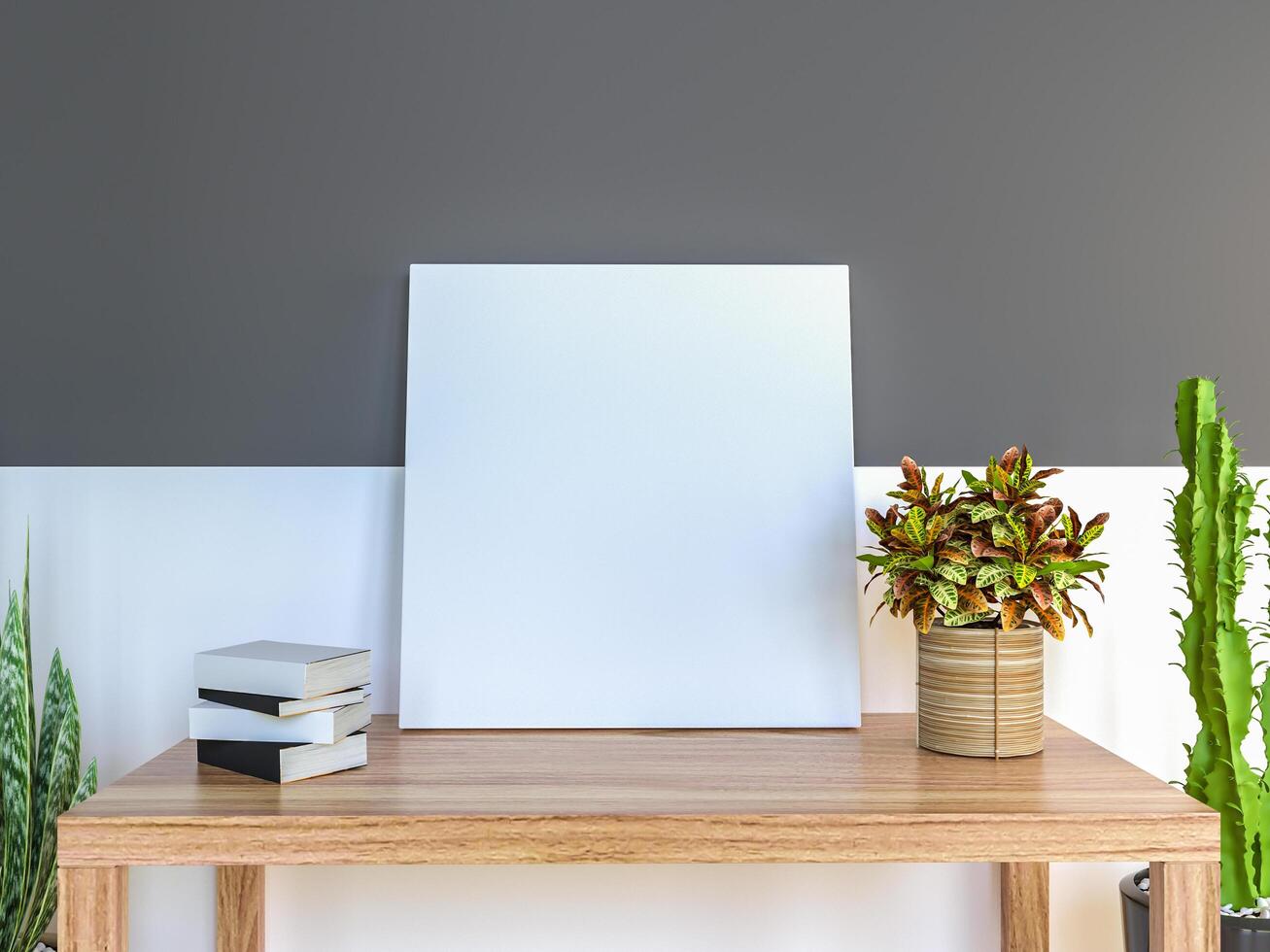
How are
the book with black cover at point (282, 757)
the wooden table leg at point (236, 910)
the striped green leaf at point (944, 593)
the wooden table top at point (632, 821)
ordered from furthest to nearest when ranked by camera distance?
the wooden table leg at point (236, 910) → the striped green leaf at point (944, 593) → the book with black cover at point (282, 757) → the wooden table top at point (632, 821)

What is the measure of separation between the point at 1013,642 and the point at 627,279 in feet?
2.75

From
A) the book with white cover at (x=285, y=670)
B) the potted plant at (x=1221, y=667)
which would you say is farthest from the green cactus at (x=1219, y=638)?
the book with white cover at (x=285, y=670)

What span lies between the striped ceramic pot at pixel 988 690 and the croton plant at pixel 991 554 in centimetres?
3

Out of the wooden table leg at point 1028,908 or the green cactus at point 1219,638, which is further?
the wooden table leg at point 1028,908

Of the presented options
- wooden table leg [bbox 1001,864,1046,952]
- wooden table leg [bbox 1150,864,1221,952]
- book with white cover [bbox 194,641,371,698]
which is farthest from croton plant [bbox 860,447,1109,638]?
book with white cover [bbox 194,641,371,698]

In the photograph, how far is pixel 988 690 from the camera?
1434 mm

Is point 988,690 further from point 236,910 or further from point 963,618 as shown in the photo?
point 236,910

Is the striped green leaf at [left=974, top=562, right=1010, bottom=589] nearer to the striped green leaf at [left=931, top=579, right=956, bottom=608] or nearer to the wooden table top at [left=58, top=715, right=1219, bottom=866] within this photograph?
the striped green leaf at [left=931, top=579, right=956, bottom=608]

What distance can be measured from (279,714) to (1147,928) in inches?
49.6

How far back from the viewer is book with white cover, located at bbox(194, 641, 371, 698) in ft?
4.41

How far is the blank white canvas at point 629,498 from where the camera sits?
167 cm

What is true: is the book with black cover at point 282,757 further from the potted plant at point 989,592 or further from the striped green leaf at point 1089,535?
the striped green leaf at point 1089,535

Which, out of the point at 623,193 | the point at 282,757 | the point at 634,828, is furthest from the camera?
the point at 623,193

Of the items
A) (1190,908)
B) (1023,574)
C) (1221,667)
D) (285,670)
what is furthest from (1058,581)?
(285,670)
